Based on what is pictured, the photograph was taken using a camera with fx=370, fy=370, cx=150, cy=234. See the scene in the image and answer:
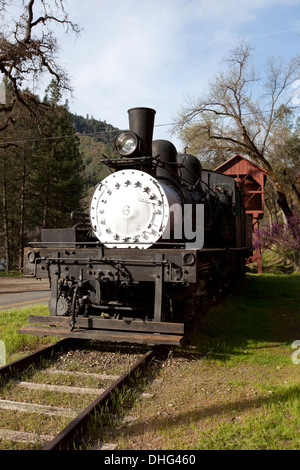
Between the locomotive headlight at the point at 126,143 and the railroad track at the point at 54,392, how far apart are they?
295cm

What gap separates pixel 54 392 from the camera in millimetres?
3789

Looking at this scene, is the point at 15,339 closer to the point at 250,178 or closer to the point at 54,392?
the point at 54,392

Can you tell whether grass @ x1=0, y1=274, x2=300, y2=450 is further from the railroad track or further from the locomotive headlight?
the locomotive headlight

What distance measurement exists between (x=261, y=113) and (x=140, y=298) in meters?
19.3

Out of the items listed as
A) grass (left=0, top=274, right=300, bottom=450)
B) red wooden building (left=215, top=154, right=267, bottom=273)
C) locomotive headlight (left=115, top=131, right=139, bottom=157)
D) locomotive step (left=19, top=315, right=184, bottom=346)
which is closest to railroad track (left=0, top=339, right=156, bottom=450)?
grass (left=0, top=274, right=300, bottom=450)

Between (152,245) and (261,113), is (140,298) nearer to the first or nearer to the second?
(152,245)

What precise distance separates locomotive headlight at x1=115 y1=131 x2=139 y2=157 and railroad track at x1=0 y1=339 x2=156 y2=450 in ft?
9.67

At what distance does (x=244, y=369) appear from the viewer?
463cm

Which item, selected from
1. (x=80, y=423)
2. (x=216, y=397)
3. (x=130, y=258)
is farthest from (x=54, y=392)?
(x=130, y=258)

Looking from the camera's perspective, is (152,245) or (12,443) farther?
(152,245)

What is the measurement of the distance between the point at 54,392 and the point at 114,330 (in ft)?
4.55

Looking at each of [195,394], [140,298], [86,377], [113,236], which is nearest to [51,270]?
[113,236]

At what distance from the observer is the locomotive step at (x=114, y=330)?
4.59 metres
